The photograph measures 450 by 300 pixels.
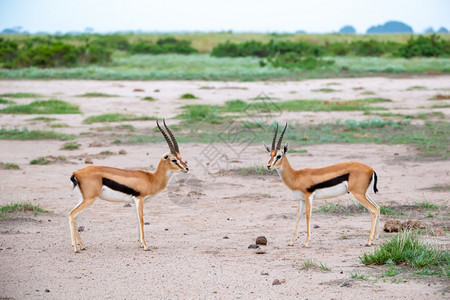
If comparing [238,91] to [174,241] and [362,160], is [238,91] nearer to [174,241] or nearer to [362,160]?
[362,160]

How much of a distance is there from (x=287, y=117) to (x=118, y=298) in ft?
47.3

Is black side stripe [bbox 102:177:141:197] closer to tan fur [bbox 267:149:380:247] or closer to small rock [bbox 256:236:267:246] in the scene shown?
small rock [bbox 256:236:267:246]

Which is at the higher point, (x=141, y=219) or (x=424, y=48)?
(x=424, y=48)

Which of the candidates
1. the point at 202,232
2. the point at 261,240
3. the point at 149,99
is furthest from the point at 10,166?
the point at 149,99

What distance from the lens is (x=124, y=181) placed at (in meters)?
7.48

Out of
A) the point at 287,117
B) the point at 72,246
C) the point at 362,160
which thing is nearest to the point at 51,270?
the point at 72,246

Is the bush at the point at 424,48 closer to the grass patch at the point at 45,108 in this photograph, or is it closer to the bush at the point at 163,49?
the bush at the point at 163,49

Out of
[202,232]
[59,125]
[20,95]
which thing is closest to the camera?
[202,232]

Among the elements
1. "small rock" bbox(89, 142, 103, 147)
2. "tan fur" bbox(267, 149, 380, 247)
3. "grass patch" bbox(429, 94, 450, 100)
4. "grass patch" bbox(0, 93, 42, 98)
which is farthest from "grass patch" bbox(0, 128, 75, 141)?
"grass patch" bbox(429, 94, 450, 100)

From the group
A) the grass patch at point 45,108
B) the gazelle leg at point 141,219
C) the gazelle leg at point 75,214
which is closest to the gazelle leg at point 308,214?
the gazelle leg at point 141,219

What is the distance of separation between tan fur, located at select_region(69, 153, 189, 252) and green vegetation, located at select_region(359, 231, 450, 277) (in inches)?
94.4

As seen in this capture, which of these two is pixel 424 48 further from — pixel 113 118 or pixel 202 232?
pixel 202 232

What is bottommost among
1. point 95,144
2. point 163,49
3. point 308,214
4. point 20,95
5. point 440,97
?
point 163,49

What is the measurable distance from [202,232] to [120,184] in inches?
60.2
